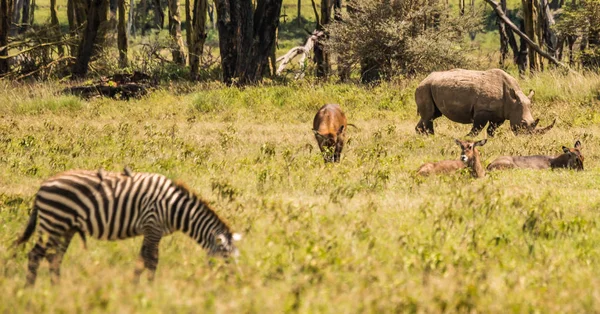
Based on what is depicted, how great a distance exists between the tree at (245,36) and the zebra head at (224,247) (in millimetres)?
19426

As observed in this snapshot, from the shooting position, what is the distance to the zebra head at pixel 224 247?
6.42 meters

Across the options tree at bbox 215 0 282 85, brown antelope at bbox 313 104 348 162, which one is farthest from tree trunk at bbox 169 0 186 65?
brown antelope at bbox 313 104 348 162

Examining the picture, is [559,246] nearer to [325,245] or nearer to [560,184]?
[325,245]

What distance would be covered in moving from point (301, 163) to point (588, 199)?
15.3ft

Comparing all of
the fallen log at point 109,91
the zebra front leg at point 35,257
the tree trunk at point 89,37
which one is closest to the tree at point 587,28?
the fallen log at point 109,91

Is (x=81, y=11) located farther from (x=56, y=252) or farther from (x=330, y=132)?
(x=56, y=252)

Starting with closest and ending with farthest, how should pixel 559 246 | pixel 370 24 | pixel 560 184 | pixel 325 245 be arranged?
1. pixel 325 245
2. pixel 559 246
3. pixel 560 184
4. pixel 370 24

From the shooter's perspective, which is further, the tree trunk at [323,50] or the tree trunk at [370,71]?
the tree trunk at [323,50]

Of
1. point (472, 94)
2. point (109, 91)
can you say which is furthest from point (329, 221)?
point (109, 91)

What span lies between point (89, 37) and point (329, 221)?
866 inches

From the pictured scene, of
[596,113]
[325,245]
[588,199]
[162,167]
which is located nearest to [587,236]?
[588,199]

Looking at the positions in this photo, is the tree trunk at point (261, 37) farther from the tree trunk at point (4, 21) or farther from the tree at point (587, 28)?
the tree at point (587, 28)

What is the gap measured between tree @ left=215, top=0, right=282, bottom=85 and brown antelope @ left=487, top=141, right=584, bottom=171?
1366 centimetres

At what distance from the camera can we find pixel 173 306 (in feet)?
17.0
